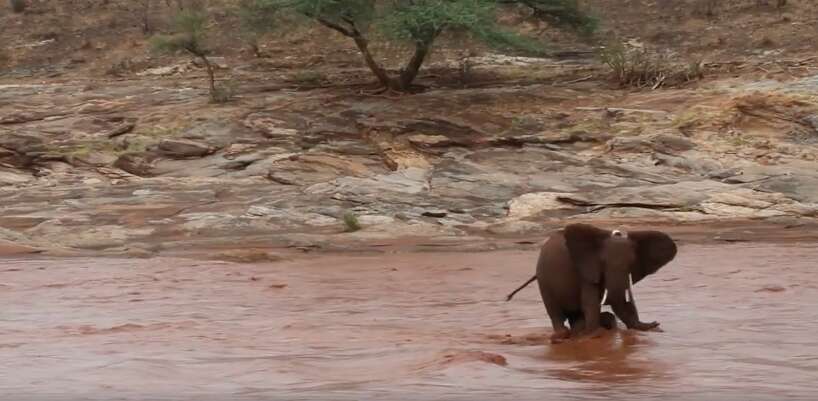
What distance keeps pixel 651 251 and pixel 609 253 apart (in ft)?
1.25

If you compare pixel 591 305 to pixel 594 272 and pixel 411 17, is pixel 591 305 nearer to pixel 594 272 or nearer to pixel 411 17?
pixel 594 272

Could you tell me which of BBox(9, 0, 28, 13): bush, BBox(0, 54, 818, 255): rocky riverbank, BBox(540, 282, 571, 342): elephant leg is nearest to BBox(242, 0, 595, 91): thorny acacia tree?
BBox(0, 54, 818, 255): rocky riverbank

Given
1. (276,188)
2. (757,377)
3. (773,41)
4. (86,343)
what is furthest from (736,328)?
(773,41)

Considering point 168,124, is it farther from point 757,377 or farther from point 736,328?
point 757,377

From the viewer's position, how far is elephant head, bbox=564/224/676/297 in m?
6.82

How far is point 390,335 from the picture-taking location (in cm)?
757

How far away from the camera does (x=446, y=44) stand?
2478 cm

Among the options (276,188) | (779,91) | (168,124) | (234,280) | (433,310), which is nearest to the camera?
(433,310)

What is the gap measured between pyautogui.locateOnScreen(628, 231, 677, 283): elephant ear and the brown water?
0.46 metres

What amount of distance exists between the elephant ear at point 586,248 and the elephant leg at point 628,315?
10.4 inches

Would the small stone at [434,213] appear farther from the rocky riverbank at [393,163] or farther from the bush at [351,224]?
the bush at [351,224]

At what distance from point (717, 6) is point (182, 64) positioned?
13.7 meters

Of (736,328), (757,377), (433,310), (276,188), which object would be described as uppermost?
(757,377)

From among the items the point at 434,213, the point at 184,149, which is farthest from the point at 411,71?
the point at 434,213
